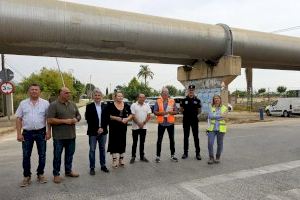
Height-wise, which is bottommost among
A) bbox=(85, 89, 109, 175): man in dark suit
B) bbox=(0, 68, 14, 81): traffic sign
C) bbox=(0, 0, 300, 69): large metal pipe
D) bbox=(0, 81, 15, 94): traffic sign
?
bbox=(85, 89, 109, 175): man in dark suit

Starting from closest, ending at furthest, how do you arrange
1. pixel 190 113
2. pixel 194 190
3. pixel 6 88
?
pixel 194 190 < pixel 190 113 < pixel 6 88

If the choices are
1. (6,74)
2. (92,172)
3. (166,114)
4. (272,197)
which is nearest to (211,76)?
(6,74)

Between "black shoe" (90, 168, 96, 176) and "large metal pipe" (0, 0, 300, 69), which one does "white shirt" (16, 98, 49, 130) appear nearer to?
"black shoe" (90, 168, 96, 176)

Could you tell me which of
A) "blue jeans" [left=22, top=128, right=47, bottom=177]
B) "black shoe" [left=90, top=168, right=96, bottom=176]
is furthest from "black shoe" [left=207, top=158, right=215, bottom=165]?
"blue jeans" [left=22, top=128, right=47, bottom=177]

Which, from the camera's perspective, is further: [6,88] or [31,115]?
[6,88]

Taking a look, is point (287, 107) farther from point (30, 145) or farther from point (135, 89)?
point (135, 89)

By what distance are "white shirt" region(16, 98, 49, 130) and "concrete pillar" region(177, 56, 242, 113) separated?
563 inches

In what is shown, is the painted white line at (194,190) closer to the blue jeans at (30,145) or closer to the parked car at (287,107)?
the blue jeans at (30,145)

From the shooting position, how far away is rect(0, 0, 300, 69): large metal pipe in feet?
44.9

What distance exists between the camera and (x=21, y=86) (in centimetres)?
5025

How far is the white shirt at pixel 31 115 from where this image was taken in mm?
6488

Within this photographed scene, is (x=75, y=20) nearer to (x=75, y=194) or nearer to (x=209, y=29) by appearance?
(x=209, y=29)

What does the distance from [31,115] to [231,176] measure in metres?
3.85

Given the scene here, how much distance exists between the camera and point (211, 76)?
2116 cm
